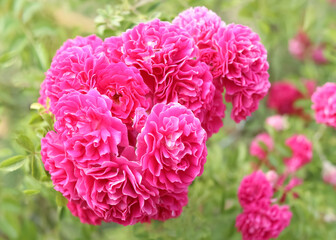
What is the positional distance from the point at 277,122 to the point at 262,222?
599 mm

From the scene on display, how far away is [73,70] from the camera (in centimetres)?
68

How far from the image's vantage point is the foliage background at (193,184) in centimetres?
94

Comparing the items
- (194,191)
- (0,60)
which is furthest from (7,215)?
(194,191)

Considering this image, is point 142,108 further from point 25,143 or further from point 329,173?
point 329,173

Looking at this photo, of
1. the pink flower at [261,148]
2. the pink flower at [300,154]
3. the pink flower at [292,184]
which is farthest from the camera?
the pink flower at [261,148]

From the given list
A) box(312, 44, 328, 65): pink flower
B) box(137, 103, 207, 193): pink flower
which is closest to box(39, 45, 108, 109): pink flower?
box(137, 103, 207, 193): pink flower

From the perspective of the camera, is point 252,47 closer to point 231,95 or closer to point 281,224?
point 231,95

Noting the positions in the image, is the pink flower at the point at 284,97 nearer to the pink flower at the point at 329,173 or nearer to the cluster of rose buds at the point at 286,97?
the cluster of rose buds at the point at 286,97

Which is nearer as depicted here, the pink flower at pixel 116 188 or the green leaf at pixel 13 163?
the pink flower at pixel 116 188

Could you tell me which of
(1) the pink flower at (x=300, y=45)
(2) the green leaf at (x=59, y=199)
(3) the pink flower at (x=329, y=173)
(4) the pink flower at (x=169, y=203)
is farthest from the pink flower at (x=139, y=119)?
(1) the pink flower at (x=300, y=45)

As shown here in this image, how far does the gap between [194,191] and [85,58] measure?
19.4 inches

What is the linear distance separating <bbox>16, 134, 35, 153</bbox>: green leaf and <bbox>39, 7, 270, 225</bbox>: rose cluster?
0.08m

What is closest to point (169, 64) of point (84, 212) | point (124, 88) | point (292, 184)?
point (124, 88)

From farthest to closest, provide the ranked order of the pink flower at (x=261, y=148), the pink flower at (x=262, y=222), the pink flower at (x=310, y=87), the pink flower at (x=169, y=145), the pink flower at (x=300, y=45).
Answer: the pink flower at (x=300, y=45)
the pink flower at (x=310, y=87)
the pink flower at (x=261, y=148)
the pink flower at (x=262, y=222)
the pink flower at (x=169, y=145)
